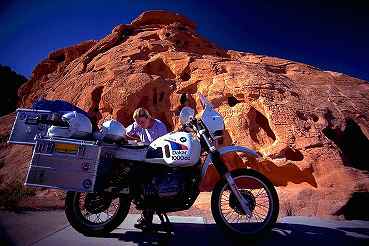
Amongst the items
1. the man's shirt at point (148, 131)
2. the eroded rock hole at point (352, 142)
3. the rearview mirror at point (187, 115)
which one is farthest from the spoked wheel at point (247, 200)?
the eroded rock hole at point (352, 142)

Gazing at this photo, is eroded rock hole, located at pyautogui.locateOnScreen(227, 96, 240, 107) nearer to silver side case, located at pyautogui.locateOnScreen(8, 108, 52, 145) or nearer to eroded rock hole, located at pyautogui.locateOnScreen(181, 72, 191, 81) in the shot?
eroded rock hole, located at pyautogui.locateOnScreen(181, 72, 191, 81)

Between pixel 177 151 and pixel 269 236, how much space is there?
1.45 metres

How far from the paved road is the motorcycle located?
0.64ft

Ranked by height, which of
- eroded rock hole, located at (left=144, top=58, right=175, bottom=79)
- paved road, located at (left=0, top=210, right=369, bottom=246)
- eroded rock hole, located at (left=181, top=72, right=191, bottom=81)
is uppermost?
eroded rock hole, located at (left=144, top=58, right=175, bottom=79)

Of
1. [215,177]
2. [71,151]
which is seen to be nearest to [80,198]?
[71,151]

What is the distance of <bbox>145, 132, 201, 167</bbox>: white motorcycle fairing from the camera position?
3.50m

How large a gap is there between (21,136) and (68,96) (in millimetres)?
8230

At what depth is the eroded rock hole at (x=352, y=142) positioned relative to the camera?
28.1ft

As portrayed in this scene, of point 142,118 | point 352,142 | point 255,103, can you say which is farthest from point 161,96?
point 352,142

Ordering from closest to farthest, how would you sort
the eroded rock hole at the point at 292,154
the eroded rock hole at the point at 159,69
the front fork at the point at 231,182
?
1. the front fork at the point at 231,182
2. the eroded rock hole at the point at 292,154
3. the eroded rock hole at the point at 159,69

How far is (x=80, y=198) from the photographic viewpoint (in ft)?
13.2

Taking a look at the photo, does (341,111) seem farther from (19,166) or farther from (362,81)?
(19,166)

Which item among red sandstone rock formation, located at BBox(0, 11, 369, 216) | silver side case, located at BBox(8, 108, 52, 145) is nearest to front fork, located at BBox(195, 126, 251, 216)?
silver side case, located at BBox(8, 108, 52, 145)

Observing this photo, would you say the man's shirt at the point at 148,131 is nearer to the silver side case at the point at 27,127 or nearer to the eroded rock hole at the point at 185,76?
the silver side case at the point at 27,127
